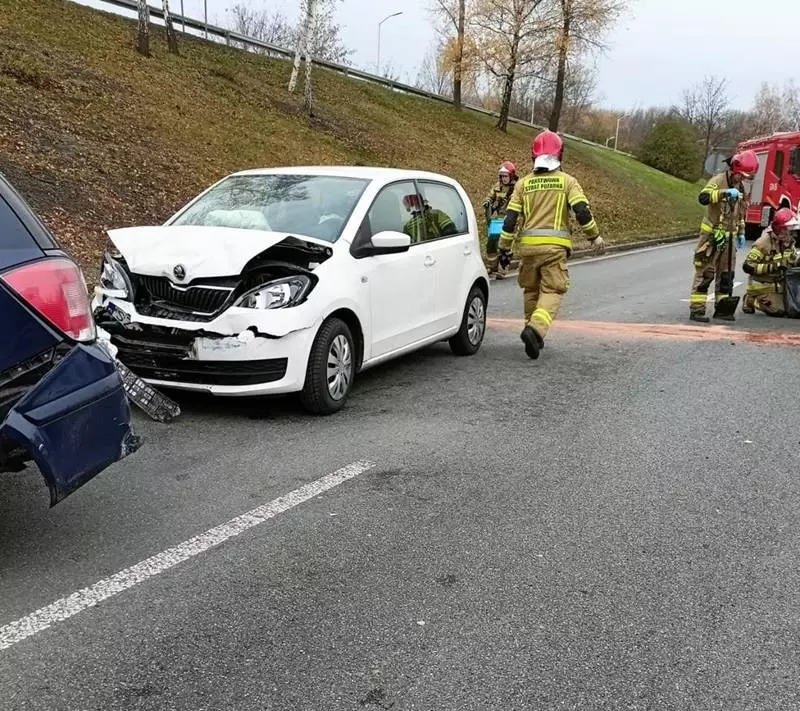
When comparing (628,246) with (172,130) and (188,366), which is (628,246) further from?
(188,366)

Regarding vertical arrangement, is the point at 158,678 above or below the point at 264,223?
below

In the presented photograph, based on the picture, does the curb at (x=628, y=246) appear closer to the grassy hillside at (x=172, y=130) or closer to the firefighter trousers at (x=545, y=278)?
the grassy hillside at (x=172, y=130)

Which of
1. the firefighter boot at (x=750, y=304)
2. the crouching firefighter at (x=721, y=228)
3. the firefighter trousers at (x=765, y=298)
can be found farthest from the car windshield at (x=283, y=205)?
the firefighter boot at (x=750, y=304)

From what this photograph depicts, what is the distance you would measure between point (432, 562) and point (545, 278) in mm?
4590

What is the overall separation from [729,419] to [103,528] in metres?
4.23

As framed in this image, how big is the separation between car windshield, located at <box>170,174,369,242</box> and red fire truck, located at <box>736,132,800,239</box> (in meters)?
17.5

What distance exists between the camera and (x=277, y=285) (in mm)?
5137

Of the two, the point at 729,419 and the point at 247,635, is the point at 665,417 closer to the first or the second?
the point at 729,419

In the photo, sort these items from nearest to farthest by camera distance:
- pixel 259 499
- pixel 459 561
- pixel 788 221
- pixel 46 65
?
pixel 459 561 → pixel 259 499 → pixel 788 221 → pixel 46 65

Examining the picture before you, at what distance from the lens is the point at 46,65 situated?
1730cm

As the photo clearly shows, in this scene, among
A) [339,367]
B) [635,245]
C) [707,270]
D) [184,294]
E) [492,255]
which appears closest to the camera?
[184,294]

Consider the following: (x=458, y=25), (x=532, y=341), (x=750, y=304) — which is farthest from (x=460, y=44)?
(x=532, y=341)

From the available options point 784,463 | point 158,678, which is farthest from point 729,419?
point 158,678

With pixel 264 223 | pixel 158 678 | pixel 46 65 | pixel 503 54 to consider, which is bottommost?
pixel 158 678
